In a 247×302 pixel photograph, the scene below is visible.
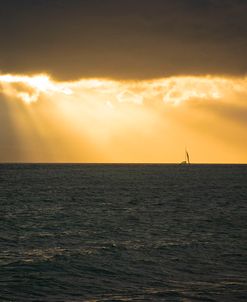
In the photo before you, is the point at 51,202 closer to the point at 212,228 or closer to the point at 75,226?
the point at 75,226

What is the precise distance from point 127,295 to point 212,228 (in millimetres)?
28982

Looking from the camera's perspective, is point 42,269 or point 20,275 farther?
point 42,269

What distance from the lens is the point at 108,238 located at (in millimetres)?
45875

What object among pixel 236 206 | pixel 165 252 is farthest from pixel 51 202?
pixel 165 252

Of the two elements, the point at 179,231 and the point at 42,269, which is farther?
the point at 179,231

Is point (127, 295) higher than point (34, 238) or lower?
lower

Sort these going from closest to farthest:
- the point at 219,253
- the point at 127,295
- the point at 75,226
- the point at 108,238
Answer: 1. the point at 127,295
2. the point at 219,253
3. the point at 108,238
4. the point at 75,226

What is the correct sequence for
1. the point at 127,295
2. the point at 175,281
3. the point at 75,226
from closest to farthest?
the point at 127,295
the point at 175,281
the point at 75,226

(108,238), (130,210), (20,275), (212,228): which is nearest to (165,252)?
(108,238)

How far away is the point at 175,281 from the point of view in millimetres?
29266

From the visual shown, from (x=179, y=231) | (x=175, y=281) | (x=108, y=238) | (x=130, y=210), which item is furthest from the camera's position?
(x=130, y=210)

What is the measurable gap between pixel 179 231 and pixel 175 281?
21902 mm

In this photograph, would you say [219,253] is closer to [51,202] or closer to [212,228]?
[212,228]

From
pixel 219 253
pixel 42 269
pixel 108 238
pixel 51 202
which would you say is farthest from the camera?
pixel 51 202
